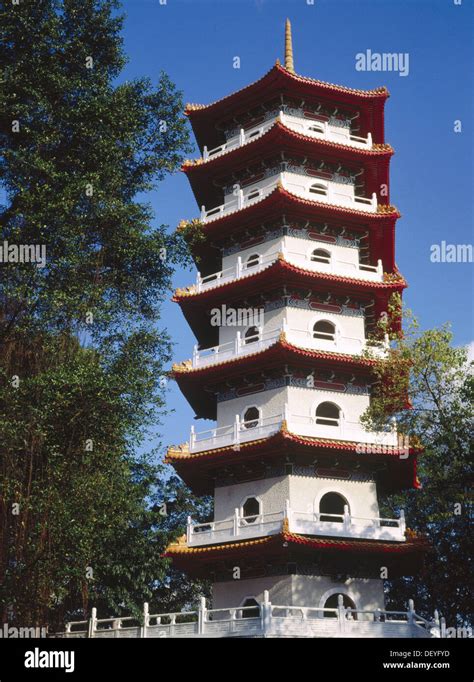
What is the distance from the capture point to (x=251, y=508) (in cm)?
2138

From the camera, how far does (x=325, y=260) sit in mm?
24359

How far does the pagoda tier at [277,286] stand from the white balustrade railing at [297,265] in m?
0.03

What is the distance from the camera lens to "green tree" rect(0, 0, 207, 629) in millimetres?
15289

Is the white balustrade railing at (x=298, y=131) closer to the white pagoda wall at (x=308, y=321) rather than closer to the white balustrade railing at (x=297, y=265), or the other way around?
the white balustrade railing at (x=297, y=265)

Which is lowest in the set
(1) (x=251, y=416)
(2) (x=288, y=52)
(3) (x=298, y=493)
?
(3) (x=298, y=493)

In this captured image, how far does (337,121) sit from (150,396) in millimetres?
13869

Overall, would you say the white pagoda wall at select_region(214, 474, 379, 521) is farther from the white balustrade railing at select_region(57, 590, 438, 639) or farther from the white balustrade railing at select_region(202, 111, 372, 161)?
the white balustrade railing at select_region(202, 111, 372, 161)

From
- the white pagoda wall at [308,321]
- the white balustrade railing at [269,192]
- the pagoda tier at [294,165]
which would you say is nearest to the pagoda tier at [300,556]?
the white pagoda wall at [308,321]

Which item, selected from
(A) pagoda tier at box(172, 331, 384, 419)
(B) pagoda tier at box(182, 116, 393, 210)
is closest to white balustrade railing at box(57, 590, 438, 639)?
(A) pagoda tier at box(172, 331, 384, 419)

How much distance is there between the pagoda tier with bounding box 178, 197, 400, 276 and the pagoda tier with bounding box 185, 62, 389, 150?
445cm

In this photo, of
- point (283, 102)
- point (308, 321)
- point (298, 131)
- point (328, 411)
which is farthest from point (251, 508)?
point (283, 102)

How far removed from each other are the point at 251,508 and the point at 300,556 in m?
2.22

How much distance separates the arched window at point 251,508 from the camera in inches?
830

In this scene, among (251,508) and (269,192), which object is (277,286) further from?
(251,508)
